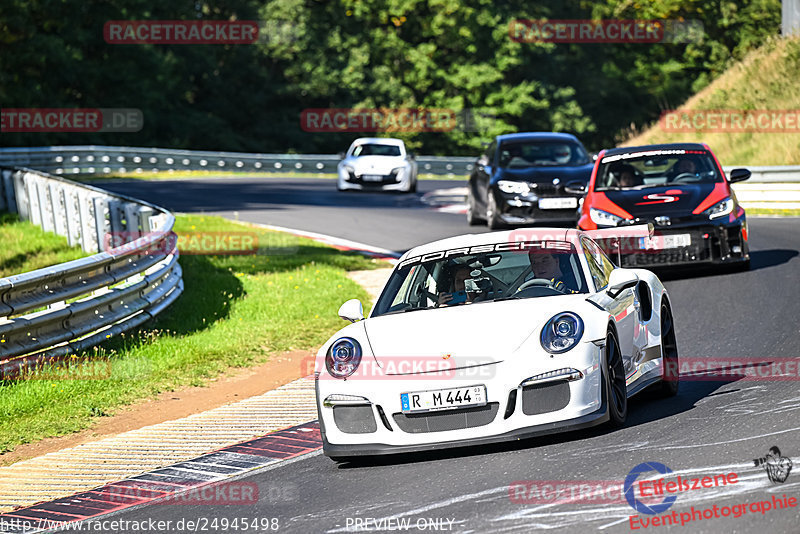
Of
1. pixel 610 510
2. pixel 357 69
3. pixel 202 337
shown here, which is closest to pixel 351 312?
pixel 610 510

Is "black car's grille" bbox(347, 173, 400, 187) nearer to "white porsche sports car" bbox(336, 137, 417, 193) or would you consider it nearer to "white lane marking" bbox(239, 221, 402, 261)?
"white porsche sports car" bbox(336, 137, 417, 193)

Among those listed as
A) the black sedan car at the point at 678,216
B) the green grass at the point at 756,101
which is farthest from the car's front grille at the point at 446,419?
the green grass at the point at 756,101

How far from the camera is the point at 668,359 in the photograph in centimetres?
872

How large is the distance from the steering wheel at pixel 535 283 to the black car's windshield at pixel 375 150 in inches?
902

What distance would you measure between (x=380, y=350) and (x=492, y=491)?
135cm

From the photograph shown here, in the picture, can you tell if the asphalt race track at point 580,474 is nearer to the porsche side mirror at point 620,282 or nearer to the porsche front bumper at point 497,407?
the porsche front bumper at point 497,407

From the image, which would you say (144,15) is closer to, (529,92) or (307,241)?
(529,92)

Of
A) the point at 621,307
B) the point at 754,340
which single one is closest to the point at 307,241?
the point at 754,340

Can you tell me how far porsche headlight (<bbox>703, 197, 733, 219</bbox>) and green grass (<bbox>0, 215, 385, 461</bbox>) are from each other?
4.19 metres

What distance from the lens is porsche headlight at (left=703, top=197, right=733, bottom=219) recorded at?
46.5 ft

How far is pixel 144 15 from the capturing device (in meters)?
58.6

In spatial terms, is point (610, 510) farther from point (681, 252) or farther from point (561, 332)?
point (681, 252)

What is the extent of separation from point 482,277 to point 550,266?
0.48 m

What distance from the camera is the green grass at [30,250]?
1902cm
